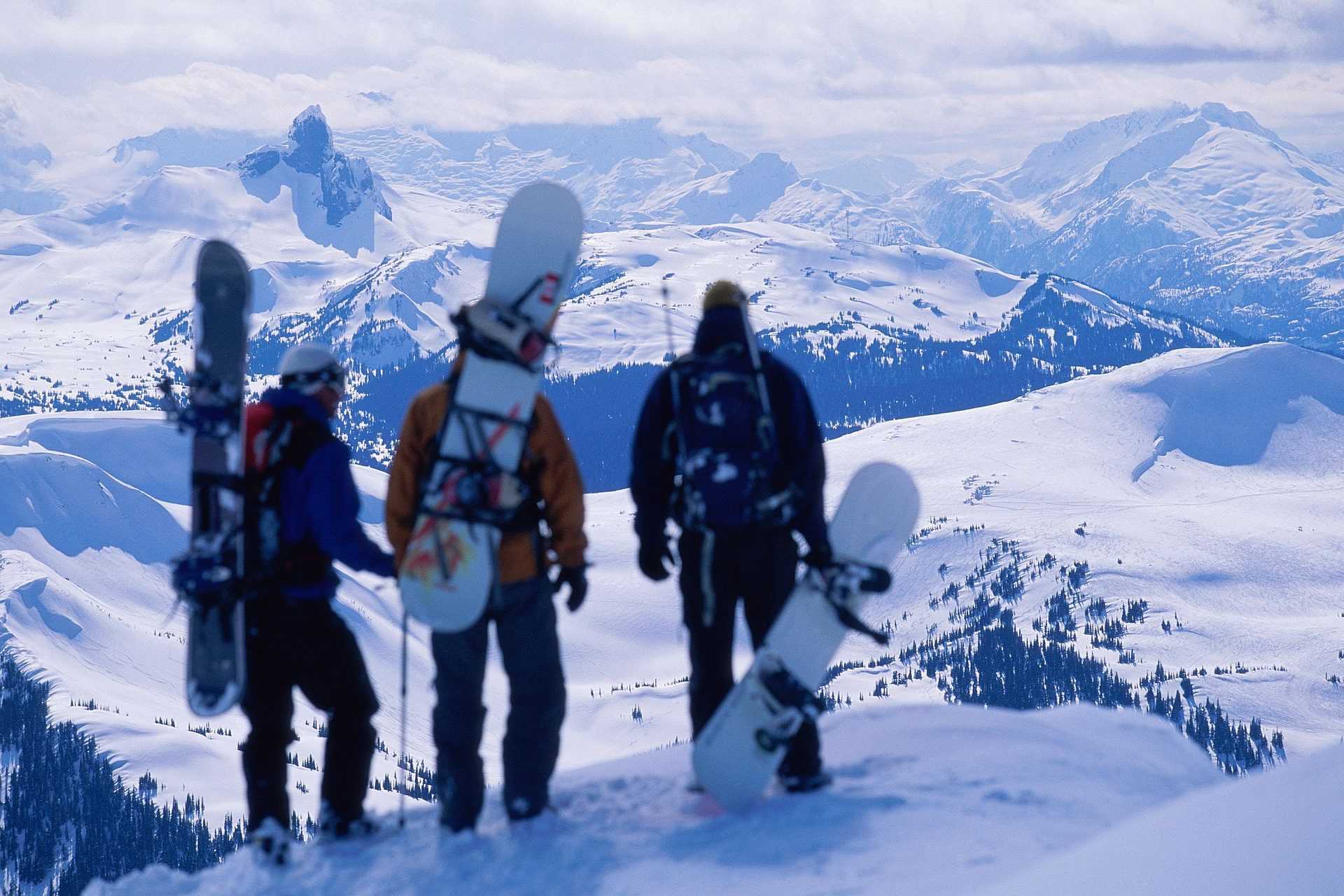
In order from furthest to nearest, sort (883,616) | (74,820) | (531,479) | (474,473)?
(883,616), (74,820), (531,479), (474,473)

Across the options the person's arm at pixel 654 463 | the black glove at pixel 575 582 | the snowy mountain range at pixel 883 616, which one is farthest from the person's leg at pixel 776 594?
the snowy mountain range at pixel 883 616

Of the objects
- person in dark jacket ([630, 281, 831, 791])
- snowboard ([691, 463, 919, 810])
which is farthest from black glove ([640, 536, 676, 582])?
snowboard ([691, 463, 919, 810])

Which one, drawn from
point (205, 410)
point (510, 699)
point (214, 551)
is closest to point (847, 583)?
point (510, 699)

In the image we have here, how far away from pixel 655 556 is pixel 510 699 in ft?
4.36

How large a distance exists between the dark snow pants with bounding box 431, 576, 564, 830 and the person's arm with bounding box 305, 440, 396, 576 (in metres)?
0.73

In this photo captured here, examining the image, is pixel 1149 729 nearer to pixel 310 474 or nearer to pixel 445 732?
pixel 445 732

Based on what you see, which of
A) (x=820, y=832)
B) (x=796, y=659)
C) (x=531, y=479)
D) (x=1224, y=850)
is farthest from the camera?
(x=796, y=659)

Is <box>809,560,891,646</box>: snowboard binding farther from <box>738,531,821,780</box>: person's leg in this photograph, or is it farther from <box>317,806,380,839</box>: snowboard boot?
<box>317,806,380,839</box>: snowboard boot

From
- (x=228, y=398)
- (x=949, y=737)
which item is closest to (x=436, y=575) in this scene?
(x=228, y=398)

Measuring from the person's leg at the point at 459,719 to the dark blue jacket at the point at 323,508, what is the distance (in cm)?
64

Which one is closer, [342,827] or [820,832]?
[820,832]

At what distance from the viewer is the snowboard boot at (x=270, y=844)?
21.0ft

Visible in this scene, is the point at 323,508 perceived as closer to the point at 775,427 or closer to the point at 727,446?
the point at 727,446

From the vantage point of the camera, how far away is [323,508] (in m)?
6.22
